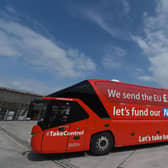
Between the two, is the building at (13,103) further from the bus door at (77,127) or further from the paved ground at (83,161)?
the bus door at (77,127)

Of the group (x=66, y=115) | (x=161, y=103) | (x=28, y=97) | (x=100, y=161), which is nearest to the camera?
(x=100, y=161)

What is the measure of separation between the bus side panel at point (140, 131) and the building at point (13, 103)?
20.2 meters

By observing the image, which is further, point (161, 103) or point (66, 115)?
point (161, 103)

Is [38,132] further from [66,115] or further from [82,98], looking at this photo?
[82,98]

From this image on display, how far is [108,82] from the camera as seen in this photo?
6.72m

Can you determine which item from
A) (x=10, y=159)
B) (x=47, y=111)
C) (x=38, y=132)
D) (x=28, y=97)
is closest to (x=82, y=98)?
(x=47, y=111)

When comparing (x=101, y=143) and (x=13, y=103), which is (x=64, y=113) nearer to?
(x=101, y=143)

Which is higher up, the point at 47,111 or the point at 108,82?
the point at 108,82

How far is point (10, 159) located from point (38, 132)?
1.35 meters

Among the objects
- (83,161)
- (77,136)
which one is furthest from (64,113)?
(83,161)

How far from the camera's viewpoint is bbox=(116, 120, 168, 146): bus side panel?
6.37 m

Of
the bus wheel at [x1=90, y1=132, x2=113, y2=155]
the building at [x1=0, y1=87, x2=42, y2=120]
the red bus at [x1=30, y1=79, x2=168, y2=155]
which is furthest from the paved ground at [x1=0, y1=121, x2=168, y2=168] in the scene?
the building at [x1=0, y1=87, x2=42, y2=120]

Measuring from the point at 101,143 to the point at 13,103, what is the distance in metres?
20.4

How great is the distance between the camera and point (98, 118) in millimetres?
5973
